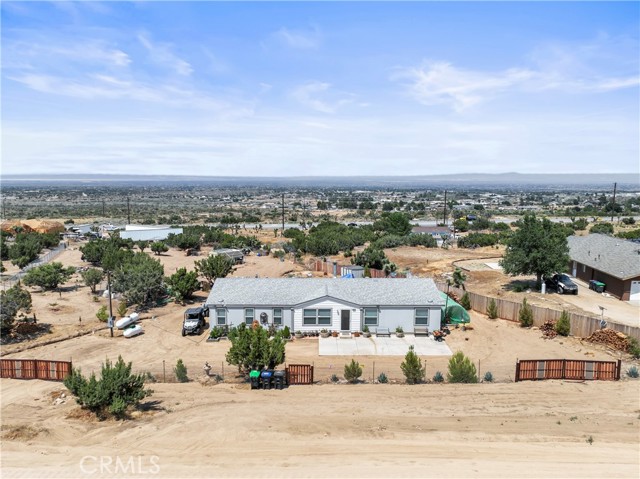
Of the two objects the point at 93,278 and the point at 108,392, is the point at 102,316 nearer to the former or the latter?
the point at 93,278

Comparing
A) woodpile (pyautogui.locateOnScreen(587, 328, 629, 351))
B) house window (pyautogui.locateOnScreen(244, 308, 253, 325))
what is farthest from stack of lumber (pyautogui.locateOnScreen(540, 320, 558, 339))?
house window (pyautogui.locateOnScreen(244, 308, 253, 325))

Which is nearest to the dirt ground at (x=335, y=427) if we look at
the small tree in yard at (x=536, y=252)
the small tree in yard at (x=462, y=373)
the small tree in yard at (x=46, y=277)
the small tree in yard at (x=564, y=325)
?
the small tree in yard at (x=462, y=373)

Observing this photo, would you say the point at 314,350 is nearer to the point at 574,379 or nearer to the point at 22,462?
the point at 574,379

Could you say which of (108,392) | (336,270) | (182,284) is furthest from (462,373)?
(336,270)

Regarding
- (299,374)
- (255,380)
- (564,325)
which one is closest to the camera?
(255,380)

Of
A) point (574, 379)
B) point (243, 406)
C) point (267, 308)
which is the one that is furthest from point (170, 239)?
point (574, 379)

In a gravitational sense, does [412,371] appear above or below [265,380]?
above
